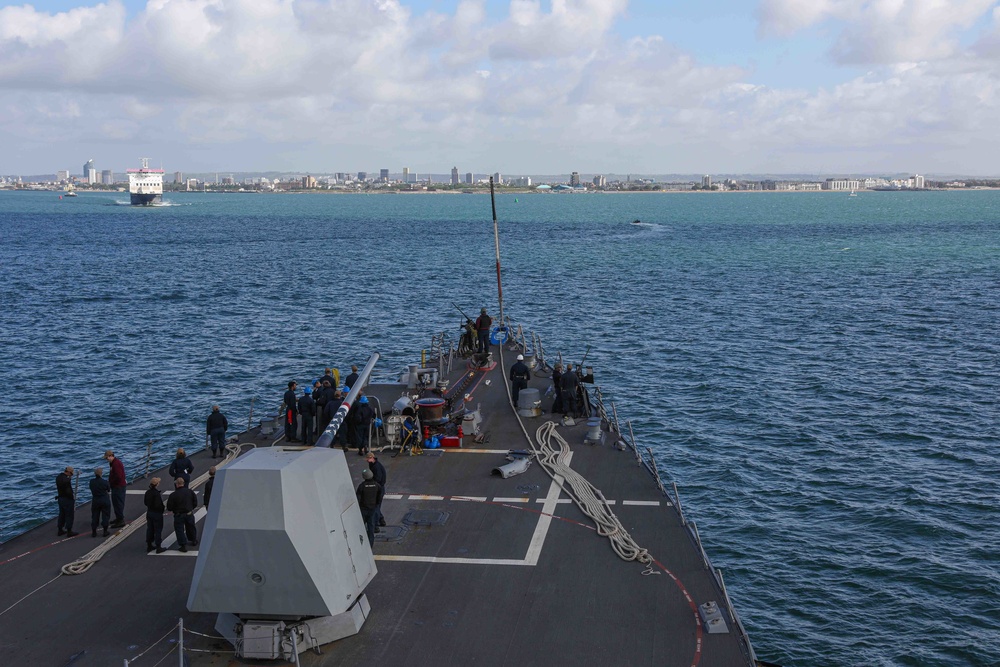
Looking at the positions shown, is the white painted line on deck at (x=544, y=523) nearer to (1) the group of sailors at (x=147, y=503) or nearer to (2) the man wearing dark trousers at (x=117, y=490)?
(1) the group of sailors at (x=147, y=503)

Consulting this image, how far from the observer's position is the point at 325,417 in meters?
23.5

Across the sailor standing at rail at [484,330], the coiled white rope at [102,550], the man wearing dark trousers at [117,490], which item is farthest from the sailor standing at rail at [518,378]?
the man wearing dark trousers at [117,490]

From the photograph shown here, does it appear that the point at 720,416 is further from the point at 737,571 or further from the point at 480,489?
the point at 480,489

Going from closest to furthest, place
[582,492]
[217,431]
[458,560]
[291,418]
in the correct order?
[458,560] → [582,492] → [217,431] → [291,418]

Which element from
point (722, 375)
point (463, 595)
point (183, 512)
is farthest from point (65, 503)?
point (722, 375)

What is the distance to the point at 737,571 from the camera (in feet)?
79.9

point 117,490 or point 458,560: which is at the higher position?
point 117,490

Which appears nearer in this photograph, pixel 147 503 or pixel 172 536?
pixel 147 503

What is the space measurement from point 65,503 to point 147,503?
7.73 ft

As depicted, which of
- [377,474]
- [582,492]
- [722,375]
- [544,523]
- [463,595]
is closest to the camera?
[463,595]

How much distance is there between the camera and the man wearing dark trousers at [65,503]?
18141mm

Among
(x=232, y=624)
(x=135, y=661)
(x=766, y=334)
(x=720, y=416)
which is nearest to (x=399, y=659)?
(x=232, y=624)

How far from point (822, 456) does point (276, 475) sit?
24515mm

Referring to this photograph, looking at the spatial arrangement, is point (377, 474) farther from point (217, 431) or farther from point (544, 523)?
point (217, 431)
